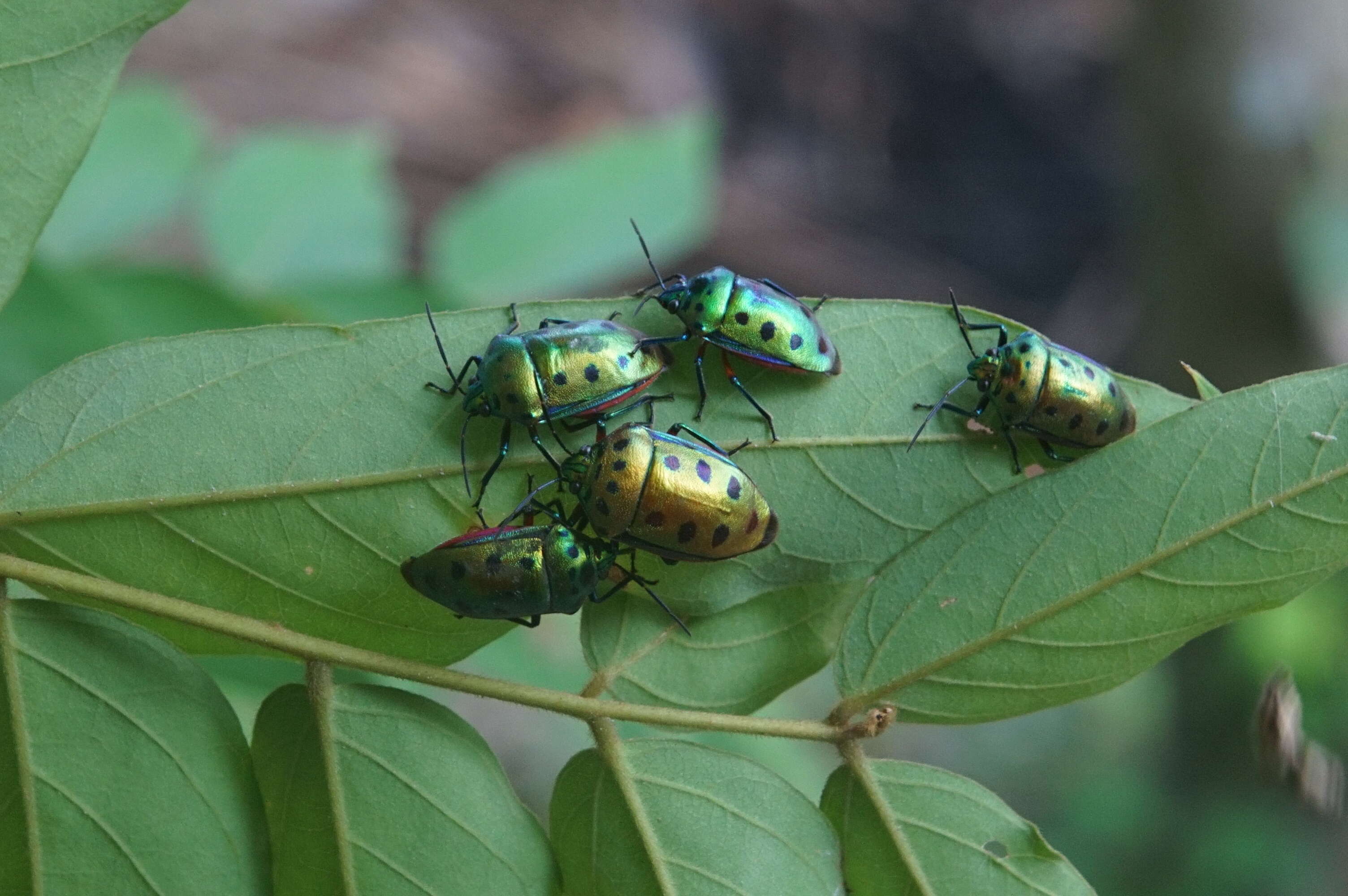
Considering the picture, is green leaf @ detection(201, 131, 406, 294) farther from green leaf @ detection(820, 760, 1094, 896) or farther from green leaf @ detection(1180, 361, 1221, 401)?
green leaf @ detection(1180, 361, 1221, 401)

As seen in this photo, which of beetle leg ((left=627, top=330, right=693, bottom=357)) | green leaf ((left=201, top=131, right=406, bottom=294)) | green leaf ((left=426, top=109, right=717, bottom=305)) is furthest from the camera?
green leaf ((left=426, top=109, right=717, bottom=305))

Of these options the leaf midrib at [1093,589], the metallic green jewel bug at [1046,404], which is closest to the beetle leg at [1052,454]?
the metallic green jewel bug at [1046,404]

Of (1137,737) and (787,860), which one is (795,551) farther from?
(1137,737)

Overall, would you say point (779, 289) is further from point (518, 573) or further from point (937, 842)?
point (937, 842)

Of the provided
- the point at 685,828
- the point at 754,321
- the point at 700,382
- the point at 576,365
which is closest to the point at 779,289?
the point at 754,321

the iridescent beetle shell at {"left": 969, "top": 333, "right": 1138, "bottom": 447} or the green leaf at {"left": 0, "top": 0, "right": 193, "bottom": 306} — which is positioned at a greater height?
the green leaf at {"left": 0, "top": 0, "right": 193, "bottom": 306}

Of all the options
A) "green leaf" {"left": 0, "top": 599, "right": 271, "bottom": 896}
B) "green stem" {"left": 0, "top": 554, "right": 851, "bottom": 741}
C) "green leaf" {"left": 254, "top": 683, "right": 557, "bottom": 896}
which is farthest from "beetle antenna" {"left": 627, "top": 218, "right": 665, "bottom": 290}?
"green leaf" {"left": 0, "top": 599, "right": 271, "bottom": 896}

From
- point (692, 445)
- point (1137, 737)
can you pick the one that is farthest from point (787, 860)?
point (1137, 737)
